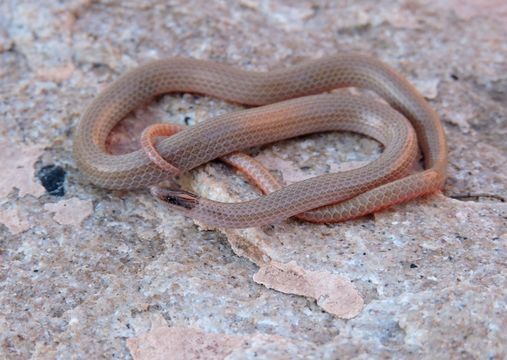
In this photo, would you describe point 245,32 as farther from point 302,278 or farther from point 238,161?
point 302,278

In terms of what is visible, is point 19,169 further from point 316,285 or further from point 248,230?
point 316,285

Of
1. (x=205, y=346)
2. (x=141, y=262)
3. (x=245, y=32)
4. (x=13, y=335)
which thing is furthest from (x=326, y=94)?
(x=13, y=335)

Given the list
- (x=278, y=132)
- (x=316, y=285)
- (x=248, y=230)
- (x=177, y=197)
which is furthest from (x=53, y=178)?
(x=316, y=285)

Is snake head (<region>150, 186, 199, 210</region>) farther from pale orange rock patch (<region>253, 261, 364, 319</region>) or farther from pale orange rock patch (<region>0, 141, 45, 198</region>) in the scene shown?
pale orange rock patch (<region>0, 141, 45, 198</region>)

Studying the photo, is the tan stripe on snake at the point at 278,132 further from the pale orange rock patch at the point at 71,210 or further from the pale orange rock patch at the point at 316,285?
the pale orange rock patch at the point at 316,285

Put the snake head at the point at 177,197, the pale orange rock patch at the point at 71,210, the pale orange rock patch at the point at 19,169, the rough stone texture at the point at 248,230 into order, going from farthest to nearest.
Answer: the pale orange rock patch at the point at 19,169 < the pale orange rock patch at the point at 71,210 < the snake head at the point at 177,197 < the rough stone texture at the point at 248,230

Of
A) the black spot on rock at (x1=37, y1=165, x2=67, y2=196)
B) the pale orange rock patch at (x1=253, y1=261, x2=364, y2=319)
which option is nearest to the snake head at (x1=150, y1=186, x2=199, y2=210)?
the pale orange rock patch at (x1=253, y1=261, x2=364, y2=319)

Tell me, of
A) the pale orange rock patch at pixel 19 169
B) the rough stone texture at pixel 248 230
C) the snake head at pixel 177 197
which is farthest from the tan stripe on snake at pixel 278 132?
the pale orange rock patch at pixel 19 169
